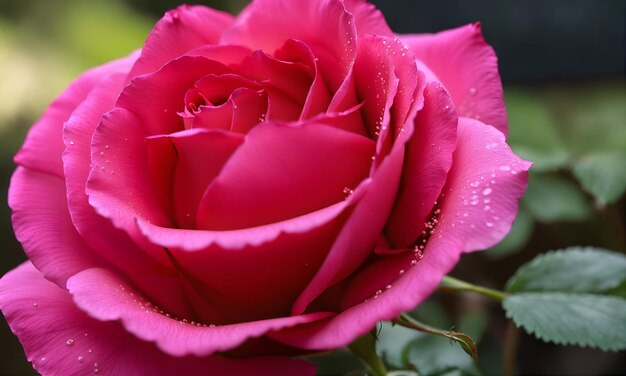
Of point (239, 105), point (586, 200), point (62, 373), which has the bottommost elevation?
point (586, 200)

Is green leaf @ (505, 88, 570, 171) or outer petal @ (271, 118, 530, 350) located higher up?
outer petal @ (271, 118, 530, 350)

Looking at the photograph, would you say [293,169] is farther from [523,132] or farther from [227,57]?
[523,132]

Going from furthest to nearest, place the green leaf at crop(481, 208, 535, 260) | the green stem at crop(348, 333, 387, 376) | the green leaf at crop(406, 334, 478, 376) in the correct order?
the green leaf at crop(481, 208, 535, 260)
the green leaf at crop(406, 334, 478, 376)
the green stem at crop(348, 333, 387, 376)

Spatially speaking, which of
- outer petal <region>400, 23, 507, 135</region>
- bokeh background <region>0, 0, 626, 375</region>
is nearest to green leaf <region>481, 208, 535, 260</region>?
bokeh background <region>0, 0, 626, 375</region>

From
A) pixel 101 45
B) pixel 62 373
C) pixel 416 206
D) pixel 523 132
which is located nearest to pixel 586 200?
pixel 523 132

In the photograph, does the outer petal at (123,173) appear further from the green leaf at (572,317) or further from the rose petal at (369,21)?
the green leaf at (572,317)

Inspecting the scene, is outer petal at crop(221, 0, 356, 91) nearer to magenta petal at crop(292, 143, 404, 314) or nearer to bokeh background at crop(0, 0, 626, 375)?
magenta petal at crop(292, 143, 404, 314)
